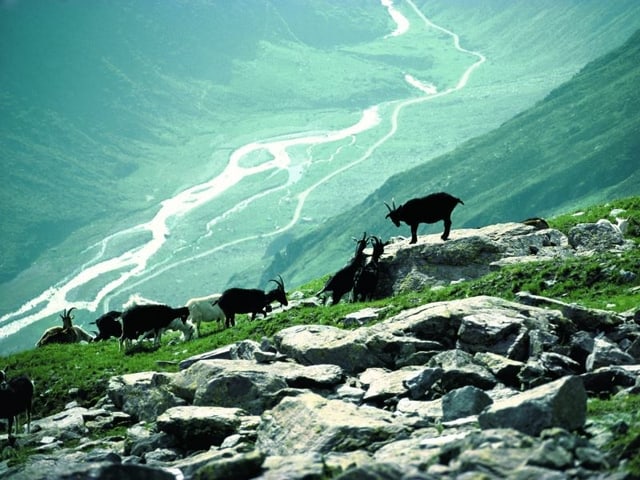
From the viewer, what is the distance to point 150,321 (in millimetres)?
36281

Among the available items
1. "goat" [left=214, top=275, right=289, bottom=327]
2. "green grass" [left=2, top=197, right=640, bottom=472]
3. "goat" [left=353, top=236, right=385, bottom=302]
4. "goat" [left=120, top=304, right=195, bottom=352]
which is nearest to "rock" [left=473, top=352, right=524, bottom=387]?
"green grass" [left=2, top=197, right=640, bottom=472]

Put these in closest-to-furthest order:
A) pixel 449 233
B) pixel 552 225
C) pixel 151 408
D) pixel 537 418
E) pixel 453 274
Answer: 1. pixel 537 418
2. pixel 151 408
3. pixel 453 274
4. pixel 449 233
5. pixel 552 225

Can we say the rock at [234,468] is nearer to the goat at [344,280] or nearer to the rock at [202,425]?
the rock at [202,425]

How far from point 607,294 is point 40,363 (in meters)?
21.1

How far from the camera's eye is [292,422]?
1692cm

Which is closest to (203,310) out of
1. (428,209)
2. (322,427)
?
(428,209)

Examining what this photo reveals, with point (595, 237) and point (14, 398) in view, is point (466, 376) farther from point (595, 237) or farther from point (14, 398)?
point (595, 237)

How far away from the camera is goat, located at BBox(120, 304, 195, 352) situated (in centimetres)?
3569

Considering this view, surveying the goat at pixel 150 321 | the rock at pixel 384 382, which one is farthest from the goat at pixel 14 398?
the rock at pixel 384 382

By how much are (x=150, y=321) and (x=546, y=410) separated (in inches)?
958

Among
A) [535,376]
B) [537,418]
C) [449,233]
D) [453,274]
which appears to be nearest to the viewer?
[537,418]

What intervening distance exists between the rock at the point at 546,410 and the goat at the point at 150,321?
22.8 m

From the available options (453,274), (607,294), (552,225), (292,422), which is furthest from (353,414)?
(552,225)

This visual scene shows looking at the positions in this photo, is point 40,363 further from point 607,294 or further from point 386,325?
point 607,294
